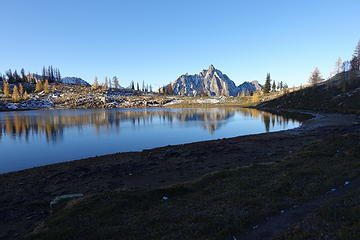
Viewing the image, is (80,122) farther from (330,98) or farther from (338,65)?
(338,65)

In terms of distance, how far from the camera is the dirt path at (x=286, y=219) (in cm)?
857

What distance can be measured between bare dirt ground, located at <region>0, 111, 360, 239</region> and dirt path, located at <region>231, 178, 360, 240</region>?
35.7 feet

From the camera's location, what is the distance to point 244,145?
3391cm

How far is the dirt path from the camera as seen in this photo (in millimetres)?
8567

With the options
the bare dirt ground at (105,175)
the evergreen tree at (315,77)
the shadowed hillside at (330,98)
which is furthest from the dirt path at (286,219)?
the evergreen tree at (315,77)

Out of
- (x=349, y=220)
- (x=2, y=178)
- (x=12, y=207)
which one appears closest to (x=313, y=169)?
(x=349, y=220)

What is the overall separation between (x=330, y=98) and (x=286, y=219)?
4814 inches

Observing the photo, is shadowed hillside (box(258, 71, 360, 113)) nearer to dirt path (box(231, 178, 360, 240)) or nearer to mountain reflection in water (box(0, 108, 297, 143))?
mountain reflection in water (box(0, 108, 297, 143))

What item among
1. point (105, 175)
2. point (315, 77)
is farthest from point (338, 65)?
point (105, 175)

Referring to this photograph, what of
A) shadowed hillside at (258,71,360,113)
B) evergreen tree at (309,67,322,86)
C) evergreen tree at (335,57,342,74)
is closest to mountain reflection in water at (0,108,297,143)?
shadowed hillside at (258,71,360,113)

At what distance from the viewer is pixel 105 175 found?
22734mm

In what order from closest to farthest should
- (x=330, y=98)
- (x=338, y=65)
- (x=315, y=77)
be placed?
(x=330, y=98) < (x=315, y=77) < (x=338, y=65)

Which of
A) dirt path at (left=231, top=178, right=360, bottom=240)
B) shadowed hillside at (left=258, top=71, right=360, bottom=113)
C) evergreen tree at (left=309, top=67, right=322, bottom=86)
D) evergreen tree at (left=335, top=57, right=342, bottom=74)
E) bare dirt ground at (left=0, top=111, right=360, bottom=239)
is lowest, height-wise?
bare dirt ground at (left=0, top=111, right=360, bottom=239)

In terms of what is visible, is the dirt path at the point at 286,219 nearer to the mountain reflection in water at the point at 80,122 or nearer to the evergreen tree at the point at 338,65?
the mountain reflection in water at the point at 80,122
